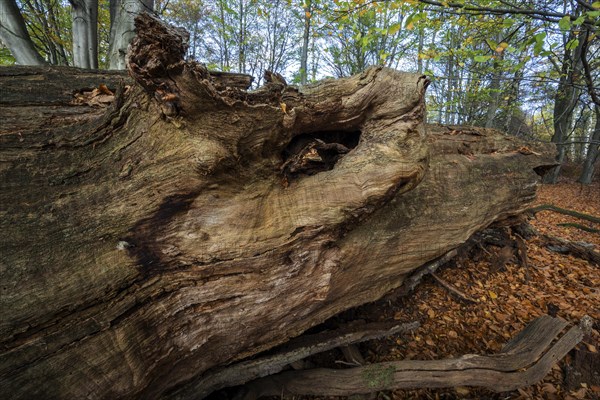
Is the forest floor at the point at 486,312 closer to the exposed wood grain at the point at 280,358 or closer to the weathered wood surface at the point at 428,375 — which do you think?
the weathered wood surface at the point at 428,375

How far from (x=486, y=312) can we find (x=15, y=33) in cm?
737

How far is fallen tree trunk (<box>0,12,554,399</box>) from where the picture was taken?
152cm

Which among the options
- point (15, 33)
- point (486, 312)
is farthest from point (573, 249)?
point (15, 33)

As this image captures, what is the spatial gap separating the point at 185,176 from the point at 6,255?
97 cm

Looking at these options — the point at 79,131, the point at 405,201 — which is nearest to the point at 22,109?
the point at 79,131

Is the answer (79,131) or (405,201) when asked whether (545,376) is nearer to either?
(405,201)

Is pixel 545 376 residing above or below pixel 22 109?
below

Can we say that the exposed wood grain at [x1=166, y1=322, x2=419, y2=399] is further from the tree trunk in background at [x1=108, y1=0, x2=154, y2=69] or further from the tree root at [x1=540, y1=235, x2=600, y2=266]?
the tree root at [x1=540, y1=235, x2=600, y2=266]

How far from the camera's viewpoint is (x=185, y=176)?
1.83m

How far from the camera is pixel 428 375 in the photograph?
243cm

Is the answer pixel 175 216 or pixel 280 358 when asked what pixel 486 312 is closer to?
pixel 280 358

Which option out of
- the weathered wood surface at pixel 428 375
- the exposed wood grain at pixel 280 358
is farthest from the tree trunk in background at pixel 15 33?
the weathered wood surface at pixel 428 375

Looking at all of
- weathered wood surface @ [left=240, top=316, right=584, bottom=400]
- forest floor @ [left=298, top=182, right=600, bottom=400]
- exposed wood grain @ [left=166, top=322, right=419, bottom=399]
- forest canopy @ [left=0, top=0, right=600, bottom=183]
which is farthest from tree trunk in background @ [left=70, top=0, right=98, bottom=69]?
forest floor @ [left=298, top=182, right=600, bottom=400]

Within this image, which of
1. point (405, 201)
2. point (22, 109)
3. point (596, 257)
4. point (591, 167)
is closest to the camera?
point (22, 109)
